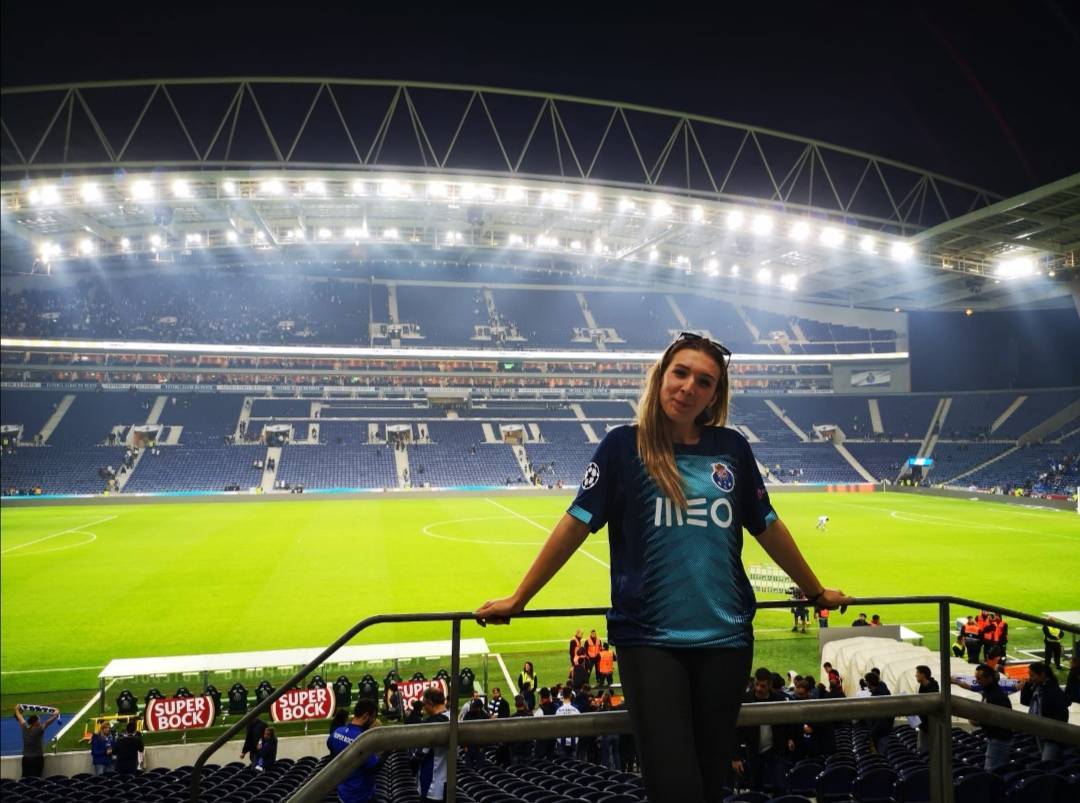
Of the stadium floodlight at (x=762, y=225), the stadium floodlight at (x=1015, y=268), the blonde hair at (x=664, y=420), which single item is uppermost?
the stadium floodlight at (x=762, y=225)

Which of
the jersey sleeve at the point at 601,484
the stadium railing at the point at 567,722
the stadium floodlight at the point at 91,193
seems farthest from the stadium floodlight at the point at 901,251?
the stadium floodlight at the point at 91,193

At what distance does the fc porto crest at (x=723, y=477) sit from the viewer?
94.7 inches

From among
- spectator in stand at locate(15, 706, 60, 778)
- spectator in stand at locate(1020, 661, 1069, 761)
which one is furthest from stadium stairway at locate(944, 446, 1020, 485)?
spectator in stand at locate(15, 706, 60, 778)

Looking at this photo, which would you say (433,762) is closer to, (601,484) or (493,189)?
(601,484)

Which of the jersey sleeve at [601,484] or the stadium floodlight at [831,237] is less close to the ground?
the stadium floodlight at [831,237]

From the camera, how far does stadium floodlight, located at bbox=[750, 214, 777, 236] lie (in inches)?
1084

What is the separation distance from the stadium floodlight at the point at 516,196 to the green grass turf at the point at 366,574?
12976mm

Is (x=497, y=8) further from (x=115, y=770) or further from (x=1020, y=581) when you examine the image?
(x=1020, y=581)

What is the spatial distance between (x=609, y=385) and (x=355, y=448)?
17007 mm

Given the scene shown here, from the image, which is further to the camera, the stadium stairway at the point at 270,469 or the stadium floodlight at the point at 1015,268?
the stadium stairway at the point at 270,469

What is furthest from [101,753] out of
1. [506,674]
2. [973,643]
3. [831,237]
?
[831,237]

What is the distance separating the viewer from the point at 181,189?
87.2ft

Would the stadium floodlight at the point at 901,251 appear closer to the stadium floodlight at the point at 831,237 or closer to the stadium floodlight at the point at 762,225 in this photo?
the stadium floodlight at the point at 831,237

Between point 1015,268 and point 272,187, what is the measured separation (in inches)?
937
